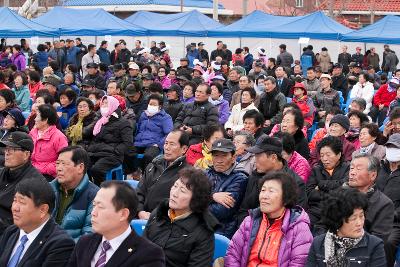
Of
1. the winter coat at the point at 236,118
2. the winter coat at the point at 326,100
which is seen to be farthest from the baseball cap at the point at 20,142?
the winter coat at the point at 326,100

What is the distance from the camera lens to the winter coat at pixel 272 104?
10.8 m

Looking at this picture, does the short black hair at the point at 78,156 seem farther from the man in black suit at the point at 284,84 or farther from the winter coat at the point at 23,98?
the man in black suit at the point at 284,84

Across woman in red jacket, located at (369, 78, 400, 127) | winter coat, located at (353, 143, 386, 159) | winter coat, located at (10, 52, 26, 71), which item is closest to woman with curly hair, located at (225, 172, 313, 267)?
winter coat, located at (353, 143, 386, 159)

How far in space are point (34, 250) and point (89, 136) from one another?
4.70 metres

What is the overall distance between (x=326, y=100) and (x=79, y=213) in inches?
301

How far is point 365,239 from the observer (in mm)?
4371

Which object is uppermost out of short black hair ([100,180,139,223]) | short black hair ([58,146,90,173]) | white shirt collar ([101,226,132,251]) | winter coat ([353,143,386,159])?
short black hair ([100,180,139,223])

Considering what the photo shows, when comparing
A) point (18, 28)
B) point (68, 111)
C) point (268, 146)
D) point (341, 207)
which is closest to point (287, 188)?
point (341, 207)

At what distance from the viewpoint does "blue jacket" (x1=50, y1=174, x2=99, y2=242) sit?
17.1 ft

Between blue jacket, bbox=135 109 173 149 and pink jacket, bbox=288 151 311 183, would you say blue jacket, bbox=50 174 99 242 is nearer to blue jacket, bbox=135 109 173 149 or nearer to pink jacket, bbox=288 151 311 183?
pink jacket, bbox=288 151 311 183

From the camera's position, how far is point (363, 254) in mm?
4332

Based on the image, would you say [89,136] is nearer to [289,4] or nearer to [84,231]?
[84,231]

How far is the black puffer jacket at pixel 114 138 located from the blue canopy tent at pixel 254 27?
1685cm

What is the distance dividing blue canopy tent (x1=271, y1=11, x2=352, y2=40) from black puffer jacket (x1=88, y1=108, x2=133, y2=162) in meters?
16.3
